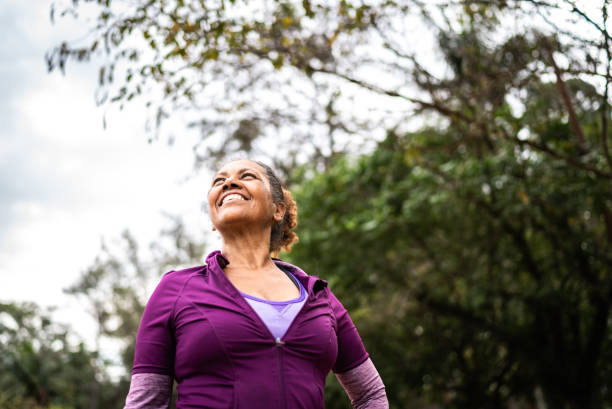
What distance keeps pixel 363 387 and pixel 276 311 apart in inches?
19.0

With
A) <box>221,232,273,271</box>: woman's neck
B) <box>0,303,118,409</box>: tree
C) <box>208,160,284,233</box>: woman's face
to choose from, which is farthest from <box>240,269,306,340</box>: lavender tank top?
<box>0,303,118,409</box>: tree

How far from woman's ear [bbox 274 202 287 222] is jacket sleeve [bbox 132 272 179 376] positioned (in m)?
0.64

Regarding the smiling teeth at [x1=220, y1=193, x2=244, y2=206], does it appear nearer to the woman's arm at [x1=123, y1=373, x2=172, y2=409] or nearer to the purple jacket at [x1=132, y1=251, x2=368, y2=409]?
the purple jacket at [x1=132, y1=251, x2=368, y2=409]

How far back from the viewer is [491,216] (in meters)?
11.0

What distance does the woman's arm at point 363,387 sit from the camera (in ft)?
7.32

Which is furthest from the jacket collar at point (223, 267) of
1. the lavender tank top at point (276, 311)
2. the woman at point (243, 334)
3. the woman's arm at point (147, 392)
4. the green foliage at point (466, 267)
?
the green foliage at point (466, 267)

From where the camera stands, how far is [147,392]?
1877 millimetres

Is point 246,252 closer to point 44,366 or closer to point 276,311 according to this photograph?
point 276,311

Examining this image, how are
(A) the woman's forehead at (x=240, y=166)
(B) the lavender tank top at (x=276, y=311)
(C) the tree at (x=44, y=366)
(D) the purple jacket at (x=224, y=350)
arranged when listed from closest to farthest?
(D) the purple jacket at (x=224, y=350) → (B) the lavender tank top at (x=276, y=311) → (A) the woman's forehead at (x=240, y=166) → (C) the tree at (x=44, y=366)

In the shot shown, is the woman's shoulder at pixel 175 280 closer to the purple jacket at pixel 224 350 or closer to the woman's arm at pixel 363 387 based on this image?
the purple jacket at pixel 224 350

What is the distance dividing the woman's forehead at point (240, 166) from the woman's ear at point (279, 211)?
5.9 inches

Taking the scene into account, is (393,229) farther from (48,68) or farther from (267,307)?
(267,307)

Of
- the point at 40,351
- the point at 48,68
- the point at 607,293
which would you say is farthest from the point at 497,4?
the point at 40,351

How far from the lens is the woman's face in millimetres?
2287
